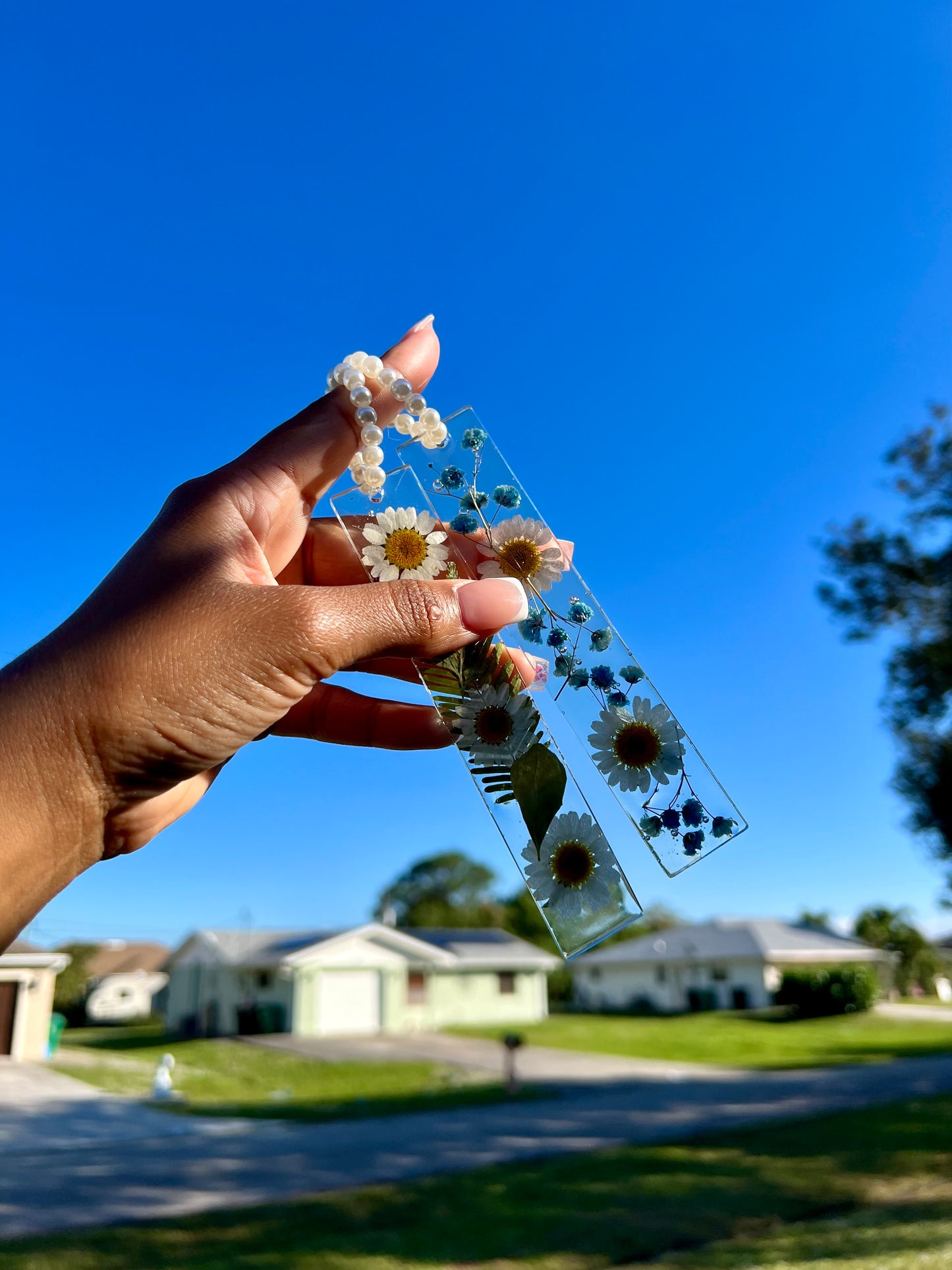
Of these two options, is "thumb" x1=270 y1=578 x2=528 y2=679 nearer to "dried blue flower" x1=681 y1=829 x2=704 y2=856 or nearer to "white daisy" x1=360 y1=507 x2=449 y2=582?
"white daisy" x1=360 y1=507 x2=449 y2=582

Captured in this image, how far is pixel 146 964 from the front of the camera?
4994cm

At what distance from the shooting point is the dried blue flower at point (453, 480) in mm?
2281

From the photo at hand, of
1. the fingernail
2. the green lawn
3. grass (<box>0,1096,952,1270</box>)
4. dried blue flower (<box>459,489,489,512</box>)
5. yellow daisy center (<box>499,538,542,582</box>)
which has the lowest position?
the green lawn

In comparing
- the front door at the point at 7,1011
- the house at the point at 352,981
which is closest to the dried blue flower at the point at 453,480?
the front door at the point at 7,1011

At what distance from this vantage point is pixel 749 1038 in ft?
87.6

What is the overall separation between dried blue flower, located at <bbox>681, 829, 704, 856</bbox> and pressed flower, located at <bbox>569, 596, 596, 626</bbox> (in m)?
0.56

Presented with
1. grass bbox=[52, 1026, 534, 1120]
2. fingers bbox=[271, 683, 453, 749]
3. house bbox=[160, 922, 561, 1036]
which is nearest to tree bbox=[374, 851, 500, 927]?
house bbox=[160, 922, 561, 1036]

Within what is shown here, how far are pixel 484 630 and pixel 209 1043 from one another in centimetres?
2766

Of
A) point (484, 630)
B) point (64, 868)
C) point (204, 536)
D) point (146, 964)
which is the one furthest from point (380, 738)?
point (146, 964)

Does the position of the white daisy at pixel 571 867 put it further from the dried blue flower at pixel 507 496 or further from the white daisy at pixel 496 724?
the dried blue flower at pixel 507 496

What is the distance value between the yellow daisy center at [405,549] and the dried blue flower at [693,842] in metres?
0.90

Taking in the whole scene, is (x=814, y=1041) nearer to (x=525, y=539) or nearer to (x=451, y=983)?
(x=451, y=983)

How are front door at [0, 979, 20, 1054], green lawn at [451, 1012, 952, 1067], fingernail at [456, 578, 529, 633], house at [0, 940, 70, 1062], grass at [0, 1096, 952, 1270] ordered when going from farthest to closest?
green lawn at [451, 1012, 952, 1067], front door at [0, 979, 20, 1054], house at [0, 940, 70, 1062], grass at [0, 1096, 952, 1270], fingernail at [456, 578, 529, 633]

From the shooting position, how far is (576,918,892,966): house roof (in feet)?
121
